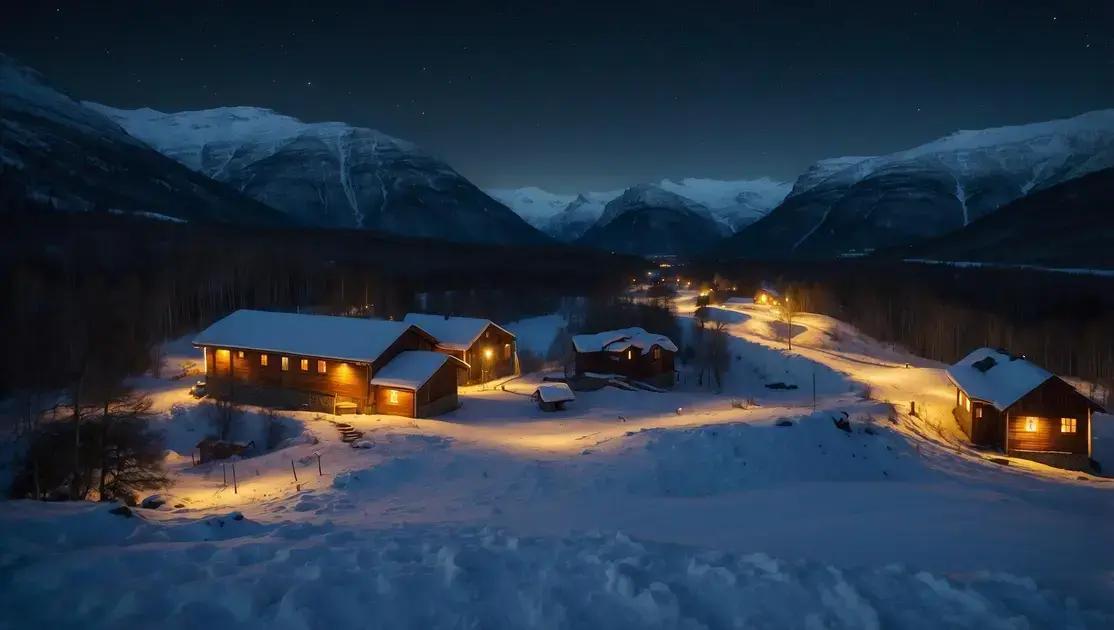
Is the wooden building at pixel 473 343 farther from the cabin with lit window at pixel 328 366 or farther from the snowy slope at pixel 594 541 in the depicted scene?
the snowy slope at pixel 594 541

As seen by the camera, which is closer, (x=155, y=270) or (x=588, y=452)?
(x=588, y=452)

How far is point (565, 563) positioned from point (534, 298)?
4009 inches

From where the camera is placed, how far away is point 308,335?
40.6m

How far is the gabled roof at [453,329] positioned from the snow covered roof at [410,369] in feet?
25.0

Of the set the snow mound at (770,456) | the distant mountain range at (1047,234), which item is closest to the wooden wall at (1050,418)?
the snow mound at (770,456)

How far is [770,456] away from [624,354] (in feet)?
99.9

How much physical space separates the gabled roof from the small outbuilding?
990cm

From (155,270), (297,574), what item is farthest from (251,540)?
(155,270)

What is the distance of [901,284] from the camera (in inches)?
4092

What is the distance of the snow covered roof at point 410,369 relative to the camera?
36.4 metres

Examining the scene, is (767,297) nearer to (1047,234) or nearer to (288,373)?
(288,373)

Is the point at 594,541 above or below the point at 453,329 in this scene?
below

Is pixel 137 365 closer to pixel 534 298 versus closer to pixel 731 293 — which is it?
pixel 534 298

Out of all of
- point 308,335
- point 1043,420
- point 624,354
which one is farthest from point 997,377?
point 308,335
